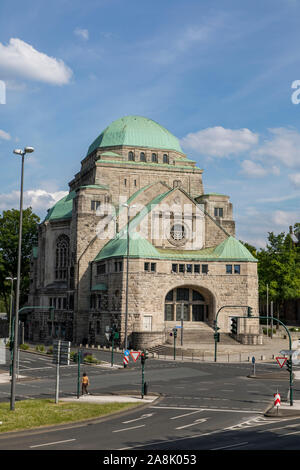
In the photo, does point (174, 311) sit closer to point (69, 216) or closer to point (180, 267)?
point (180, 267)

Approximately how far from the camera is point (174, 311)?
2808 inches

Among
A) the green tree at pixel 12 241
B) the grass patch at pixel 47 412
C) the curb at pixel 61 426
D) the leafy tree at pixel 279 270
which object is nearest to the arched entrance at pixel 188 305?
the leafy tree at pixel 279 270

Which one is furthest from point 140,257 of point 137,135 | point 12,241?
point 12,241

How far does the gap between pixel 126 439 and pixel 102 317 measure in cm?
4885

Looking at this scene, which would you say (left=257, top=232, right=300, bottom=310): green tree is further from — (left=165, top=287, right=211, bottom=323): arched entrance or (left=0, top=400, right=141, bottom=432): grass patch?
(left=0, top=400, right=141, bottom=432): grass patch

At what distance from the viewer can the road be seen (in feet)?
65.6

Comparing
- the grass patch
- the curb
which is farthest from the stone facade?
the curb

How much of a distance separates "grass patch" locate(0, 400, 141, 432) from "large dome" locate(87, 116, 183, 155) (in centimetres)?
6191

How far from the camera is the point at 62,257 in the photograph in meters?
82.8

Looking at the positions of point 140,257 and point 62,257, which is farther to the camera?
point 62,257

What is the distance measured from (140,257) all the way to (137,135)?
2884cm

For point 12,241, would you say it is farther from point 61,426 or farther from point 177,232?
point 61,426

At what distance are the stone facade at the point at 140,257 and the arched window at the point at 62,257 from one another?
0.48ft

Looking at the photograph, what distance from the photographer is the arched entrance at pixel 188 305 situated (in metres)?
71.3
